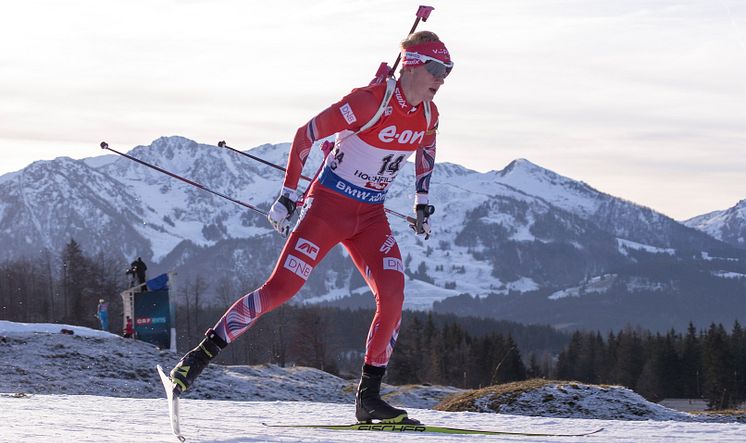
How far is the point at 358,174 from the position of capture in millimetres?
7984

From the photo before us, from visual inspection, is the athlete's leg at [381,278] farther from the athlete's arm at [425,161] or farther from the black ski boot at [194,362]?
the black ski boot at [194,362]

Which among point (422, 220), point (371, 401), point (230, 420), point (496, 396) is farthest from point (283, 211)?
point (496, 396)

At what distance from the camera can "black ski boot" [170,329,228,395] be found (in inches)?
285

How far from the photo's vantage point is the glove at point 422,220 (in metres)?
8.84

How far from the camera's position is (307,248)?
775 cm

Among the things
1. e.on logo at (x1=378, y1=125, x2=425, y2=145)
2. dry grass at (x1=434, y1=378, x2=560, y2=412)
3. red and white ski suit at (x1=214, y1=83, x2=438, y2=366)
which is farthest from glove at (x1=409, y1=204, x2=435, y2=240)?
dry grass at (x1=434, y1=378, x2=560, y2=412)

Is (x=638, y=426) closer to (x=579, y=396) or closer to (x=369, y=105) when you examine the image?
(x=369, y=105)

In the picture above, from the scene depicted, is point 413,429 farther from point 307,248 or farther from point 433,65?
point 433,65

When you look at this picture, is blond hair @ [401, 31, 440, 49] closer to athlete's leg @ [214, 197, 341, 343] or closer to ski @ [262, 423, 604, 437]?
athlete's leg @ [214, 197, 341, 343]

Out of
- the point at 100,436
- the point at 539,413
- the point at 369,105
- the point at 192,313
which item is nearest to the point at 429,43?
the point at 369,105

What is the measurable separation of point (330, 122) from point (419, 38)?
1.12 meters

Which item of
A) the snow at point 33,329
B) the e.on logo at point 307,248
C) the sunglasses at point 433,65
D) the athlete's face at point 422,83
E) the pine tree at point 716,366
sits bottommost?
the pine tree at point 716,366

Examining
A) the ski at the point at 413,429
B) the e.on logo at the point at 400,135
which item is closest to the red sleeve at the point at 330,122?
the e.on logo at the point at 400,135

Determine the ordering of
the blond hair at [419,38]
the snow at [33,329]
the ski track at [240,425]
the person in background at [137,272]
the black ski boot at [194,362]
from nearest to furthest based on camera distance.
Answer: the ski track at [240,425], the black ski boot at [194,362], the blond hair at [419,38], the snow at [33,329], the person in background at [137,272]
